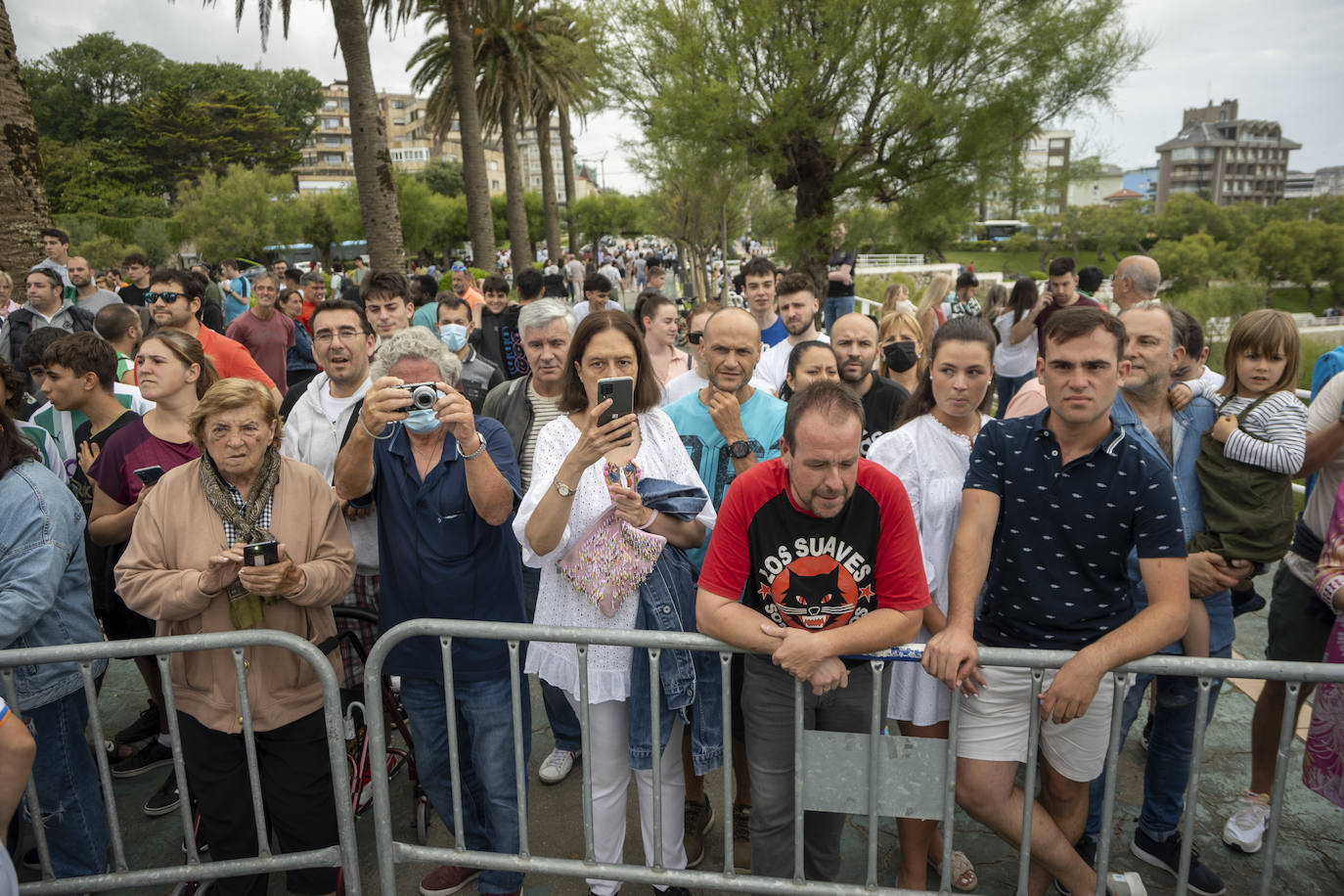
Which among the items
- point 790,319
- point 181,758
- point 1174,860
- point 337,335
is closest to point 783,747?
point 1174,860

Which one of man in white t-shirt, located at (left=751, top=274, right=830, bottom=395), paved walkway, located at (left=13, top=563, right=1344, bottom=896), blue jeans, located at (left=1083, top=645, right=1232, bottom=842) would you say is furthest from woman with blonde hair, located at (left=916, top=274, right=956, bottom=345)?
blue jeans, located at (left=1083, top=645, right=1232, bottom=842)

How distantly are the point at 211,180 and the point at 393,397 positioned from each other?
58.3 metres

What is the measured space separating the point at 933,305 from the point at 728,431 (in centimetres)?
589

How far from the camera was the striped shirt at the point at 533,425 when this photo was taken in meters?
3.87

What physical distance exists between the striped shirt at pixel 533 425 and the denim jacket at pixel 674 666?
118 centimetres

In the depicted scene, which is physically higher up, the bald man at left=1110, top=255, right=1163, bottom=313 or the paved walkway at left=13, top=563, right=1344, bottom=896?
the bald man at left=1110, top=255, right=1163, bottom=313

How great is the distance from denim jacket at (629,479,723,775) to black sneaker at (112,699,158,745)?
9.68 feet

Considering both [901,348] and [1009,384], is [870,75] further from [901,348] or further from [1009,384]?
[901,348]

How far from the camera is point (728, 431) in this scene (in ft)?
10.8

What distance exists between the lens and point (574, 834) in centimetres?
345

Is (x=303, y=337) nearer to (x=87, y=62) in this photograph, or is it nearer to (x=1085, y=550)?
(x=1085, y=550)

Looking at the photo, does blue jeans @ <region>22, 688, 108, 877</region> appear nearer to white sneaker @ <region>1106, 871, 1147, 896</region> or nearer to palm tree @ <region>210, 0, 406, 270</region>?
white sneaker @ <region>1106, 871, 1147, 896</region>

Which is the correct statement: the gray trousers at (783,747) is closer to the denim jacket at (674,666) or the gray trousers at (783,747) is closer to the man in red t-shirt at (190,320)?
the denim jacket at (674,666)

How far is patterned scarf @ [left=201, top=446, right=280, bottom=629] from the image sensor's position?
9.23 feet
